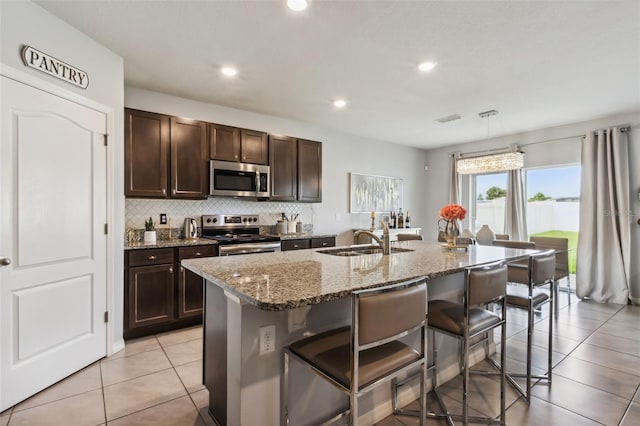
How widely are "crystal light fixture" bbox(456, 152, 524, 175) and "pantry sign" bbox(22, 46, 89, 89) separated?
A: 14.3 feet

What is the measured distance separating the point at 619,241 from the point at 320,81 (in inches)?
180

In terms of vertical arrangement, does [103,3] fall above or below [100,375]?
above

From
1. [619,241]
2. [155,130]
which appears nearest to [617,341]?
[619,241]

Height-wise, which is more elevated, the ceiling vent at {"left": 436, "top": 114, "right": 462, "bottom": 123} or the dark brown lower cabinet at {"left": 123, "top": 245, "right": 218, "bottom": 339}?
the ceiling vent at {"left": 436, "top": 114, "right": 462, "bottom": 123}

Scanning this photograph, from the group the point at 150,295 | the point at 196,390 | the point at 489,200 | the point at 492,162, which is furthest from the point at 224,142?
the point at 489,200

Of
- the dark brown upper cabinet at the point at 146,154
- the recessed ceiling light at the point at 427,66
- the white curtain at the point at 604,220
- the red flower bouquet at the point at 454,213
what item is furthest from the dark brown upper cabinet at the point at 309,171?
the white curtain at the point at 604,220

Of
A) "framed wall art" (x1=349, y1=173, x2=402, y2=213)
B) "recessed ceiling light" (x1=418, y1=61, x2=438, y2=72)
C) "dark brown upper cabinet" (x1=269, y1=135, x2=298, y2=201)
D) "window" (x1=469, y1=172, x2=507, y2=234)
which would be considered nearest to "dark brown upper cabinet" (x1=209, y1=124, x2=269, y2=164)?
"dark brown upper cabinet" (x1=269, y1=135, x2=298, y2=201)

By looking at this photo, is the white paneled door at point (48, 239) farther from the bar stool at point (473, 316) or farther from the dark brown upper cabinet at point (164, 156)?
the bar stool at point (473, 316)

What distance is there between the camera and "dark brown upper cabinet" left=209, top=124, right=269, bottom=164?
373cm

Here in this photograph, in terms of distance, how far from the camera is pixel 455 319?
1.78 m

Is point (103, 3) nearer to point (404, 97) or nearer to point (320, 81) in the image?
point (320, 81)

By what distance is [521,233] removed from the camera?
17.0 feet

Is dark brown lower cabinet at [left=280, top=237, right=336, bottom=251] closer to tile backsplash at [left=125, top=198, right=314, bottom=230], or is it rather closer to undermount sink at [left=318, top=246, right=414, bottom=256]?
tile backsplash at [left=125, top=198, right=314, bottom=230]

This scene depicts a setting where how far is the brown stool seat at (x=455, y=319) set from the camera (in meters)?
1.73
